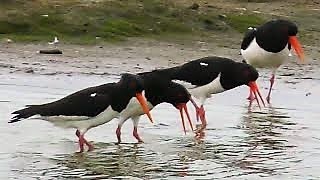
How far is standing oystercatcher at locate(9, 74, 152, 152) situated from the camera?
9578 millimetres

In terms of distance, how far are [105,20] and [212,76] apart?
1106 cm

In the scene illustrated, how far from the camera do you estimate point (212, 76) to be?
11703 millimetres

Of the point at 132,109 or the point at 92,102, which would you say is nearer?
the point at 92,102

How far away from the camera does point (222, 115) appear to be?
1215 cm

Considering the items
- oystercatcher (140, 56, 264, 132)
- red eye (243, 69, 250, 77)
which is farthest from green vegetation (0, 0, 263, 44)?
red eye (243, 69, 250, 77)

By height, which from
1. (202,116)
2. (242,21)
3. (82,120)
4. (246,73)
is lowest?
(242,21)

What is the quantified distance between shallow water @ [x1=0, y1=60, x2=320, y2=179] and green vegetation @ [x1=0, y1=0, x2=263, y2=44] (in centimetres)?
766

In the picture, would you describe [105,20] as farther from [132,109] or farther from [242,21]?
[132,109]

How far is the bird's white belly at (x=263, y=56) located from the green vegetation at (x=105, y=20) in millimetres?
6442

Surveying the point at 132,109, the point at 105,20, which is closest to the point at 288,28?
the point at 132,109

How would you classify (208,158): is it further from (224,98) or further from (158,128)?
(224,98)


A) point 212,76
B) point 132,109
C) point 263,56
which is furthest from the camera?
point 263,56

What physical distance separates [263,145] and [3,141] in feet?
8.09

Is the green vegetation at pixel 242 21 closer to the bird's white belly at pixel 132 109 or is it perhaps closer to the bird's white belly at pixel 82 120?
the bird's white belly at pixel 132 109
